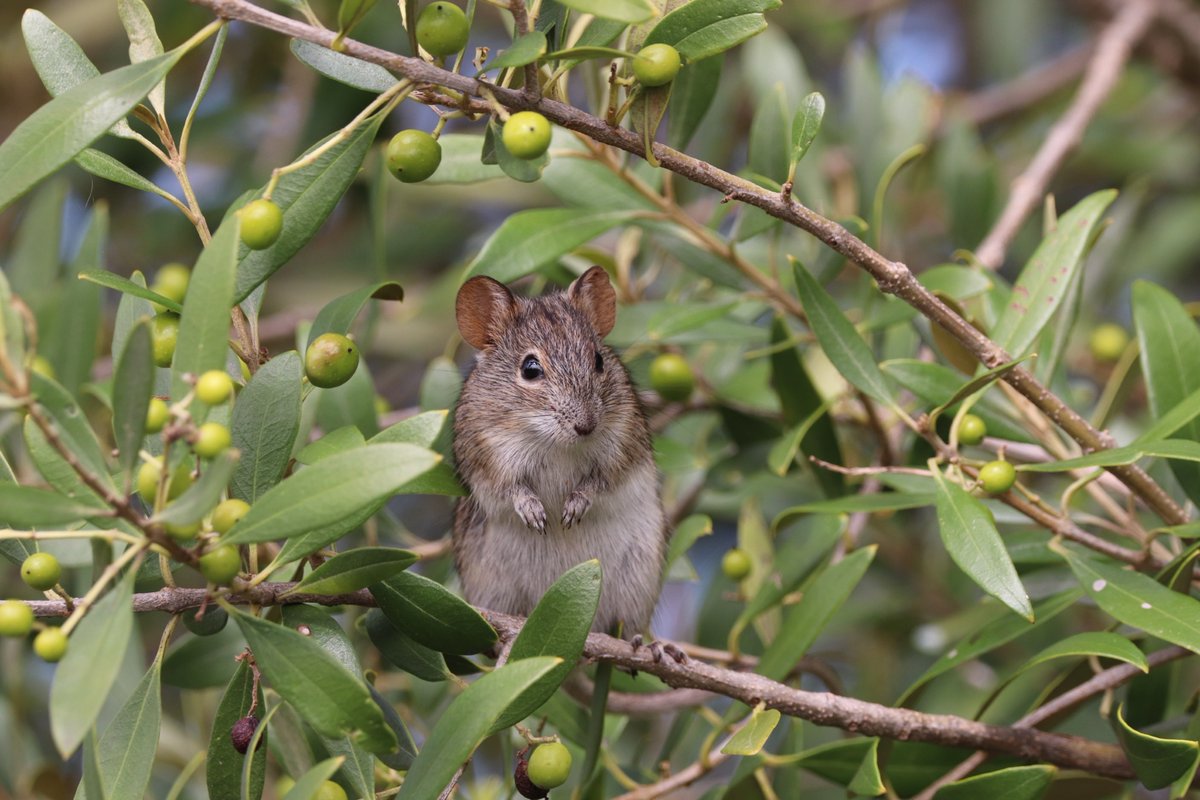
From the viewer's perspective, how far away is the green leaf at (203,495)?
1.72m

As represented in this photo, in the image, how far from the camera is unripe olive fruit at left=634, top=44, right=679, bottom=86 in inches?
83.8

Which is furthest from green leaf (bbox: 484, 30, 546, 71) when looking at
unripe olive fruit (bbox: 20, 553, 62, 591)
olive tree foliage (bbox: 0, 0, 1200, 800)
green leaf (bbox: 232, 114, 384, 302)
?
unripe olive fruit (bbox: 20, 553, 62, 591)

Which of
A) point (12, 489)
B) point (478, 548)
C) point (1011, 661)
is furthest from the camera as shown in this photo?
point (1011, 661)

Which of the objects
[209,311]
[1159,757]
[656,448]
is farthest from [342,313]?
[1159,757]

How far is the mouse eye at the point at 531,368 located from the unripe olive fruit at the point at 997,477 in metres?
1.39

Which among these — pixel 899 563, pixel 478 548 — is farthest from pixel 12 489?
pixel 899 563

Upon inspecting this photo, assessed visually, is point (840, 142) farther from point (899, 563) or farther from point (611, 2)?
point (611, 2)

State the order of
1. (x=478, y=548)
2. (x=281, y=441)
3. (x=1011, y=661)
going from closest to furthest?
(x=281, y=441) → (x=478, y=548) → (x=1011, y=661)

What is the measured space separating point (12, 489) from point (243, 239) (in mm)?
524

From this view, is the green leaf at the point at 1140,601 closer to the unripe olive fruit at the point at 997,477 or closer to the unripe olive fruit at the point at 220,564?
the unripe olive fruit at the point at 997,477

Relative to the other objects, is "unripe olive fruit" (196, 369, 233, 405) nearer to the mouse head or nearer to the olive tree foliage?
the olive tree foliage

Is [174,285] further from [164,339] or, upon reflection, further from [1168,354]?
[1168,354]

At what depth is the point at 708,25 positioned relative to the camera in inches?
86.8

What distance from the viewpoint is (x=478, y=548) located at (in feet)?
11.2
